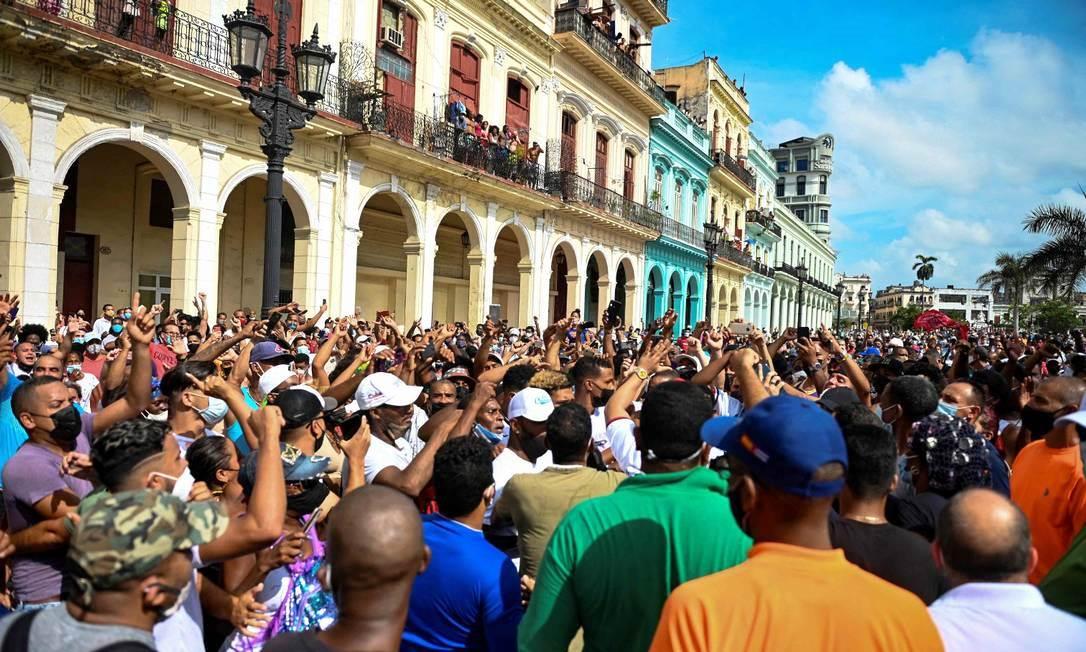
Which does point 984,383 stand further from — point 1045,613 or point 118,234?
point 118,234

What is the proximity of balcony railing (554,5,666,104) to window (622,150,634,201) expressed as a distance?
95.0 inches

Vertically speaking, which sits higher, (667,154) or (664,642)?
(667,154)

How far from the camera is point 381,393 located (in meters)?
4.00

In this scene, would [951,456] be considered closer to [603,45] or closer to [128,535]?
[128,535]

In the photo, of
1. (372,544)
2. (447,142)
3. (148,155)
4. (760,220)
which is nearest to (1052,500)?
(372,544)

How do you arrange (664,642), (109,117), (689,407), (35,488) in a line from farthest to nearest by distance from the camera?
(109,117), (35,488), (689,407), (664,642)

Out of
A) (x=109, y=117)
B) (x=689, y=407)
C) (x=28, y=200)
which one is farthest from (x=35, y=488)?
(x=109, y=117)

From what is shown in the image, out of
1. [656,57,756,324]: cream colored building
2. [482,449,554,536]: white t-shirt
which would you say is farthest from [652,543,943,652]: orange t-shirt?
[656,57,756,324]: cream colored building

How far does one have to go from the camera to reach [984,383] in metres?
5.93

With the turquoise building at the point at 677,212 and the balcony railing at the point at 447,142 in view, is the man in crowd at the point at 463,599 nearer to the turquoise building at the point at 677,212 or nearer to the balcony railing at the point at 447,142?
the balcony railing at the point at 447,142

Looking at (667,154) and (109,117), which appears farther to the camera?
(667,154)

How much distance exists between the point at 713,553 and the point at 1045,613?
796 mm

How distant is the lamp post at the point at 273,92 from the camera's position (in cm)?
730

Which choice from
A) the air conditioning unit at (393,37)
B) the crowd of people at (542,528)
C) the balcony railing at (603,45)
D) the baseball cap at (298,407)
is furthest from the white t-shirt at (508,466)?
the balcony railing at (603,45)
